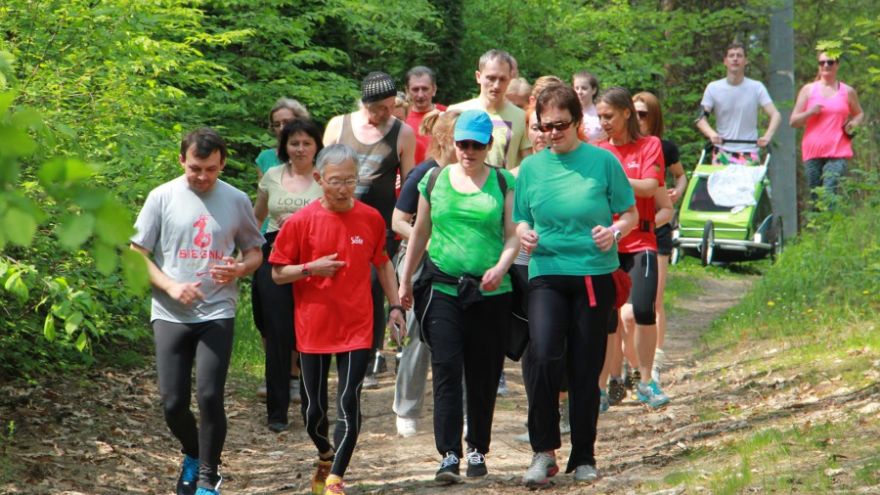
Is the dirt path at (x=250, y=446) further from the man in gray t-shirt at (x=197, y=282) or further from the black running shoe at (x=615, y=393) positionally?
the man in gray t-shirt at (x=197, y=282)

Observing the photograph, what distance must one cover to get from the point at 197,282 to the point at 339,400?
96 cm

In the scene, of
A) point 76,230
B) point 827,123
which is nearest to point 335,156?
point 76,230

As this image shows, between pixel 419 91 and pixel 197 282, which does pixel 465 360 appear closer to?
pixel 197 282

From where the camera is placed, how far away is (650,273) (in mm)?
9078

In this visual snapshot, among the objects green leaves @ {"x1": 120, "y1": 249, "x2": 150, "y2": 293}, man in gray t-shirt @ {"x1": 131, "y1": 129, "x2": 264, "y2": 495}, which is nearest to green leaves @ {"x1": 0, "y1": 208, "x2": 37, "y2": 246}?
green leaves @ {"x1": 120, "y1": 249, "x2": 150, "y2": 293}

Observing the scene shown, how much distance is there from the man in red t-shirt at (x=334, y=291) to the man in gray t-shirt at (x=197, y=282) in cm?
37

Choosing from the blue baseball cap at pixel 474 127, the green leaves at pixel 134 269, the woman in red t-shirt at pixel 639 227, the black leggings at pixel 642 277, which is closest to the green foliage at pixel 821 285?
the woman in red t-shirt at pixel 639 227

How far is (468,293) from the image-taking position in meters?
7.09

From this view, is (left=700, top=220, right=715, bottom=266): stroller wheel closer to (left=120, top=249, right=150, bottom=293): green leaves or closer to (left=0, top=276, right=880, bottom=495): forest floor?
(left=0, top=276, right=880, bottom=495): forest floor

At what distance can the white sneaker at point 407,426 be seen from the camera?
8789 millimetres

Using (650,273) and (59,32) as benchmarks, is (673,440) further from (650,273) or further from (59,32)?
(59,32)

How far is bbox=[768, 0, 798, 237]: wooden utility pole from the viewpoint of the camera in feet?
76.1

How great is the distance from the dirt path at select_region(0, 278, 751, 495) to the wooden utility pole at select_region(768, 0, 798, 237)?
13.3 metres

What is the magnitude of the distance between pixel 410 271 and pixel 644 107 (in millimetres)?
2754
